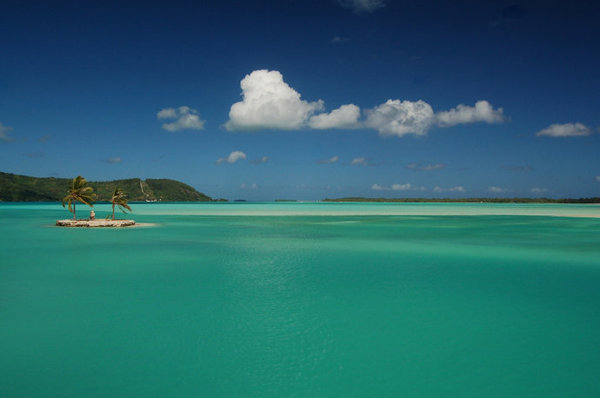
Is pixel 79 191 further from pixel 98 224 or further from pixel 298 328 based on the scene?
pixel 298 328

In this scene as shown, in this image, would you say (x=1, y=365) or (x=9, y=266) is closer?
(x=1, y=365)

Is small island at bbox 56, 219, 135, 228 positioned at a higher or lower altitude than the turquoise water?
higher

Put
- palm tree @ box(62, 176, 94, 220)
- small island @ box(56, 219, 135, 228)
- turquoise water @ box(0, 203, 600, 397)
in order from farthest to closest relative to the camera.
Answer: palm tree @ box(62, 176, 94, 220) < small island @ box(56, 219, 135, 228) < turquoise water @ box(0, 203, 600, 397)

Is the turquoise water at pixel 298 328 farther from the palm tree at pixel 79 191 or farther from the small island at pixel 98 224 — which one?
the palm tree at pixel 79 191

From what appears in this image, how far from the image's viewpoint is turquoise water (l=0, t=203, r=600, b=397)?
284 inches

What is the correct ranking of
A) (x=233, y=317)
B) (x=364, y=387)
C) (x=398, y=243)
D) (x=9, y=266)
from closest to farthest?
(x=364, y=387)
(x=233, y=317)
(x=9, y=266)
(x=398, y=243)

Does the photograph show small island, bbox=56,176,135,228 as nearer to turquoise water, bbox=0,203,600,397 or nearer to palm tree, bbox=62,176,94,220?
palm tree, bbox=62,176,94,220

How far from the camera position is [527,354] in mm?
8516

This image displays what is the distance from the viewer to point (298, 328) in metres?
10.1

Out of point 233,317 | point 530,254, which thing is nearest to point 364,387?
→ point 233,317

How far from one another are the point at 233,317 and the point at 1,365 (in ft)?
16.8

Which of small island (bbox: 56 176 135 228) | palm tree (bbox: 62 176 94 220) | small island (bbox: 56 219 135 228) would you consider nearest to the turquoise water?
small island (bbox: 56 219 135 228)

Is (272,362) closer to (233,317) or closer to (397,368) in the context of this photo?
(397,368)

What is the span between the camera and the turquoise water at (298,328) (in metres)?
7.22
